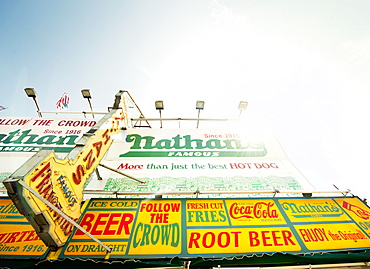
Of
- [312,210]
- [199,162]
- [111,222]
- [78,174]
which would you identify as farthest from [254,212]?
[78,174]

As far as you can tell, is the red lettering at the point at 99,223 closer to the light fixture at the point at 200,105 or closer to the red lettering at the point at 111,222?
the red lettering at the point at 111,222

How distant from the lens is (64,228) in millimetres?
3402

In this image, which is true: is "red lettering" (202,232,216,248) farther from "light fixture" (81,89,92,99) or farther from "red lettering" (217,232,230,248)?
"light fixture" (81,89,92,99)

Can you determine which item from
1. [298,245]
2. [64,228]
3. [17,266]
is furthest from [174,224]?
[17,266]

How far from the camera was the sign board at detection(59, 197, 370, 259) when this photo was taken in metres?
3.39

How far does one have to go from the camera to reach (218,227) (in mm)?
3742

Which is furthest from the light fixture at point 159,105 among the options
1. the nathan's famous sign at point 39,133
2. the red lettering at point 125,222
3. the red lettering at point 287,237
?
the red lettering at point 287,237

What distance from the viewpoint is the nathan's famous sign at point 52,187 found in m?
2.65

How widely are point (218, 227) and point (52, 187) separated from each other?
309 centimetres

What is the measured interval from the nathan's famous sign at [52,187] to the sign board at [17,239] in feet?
1.33

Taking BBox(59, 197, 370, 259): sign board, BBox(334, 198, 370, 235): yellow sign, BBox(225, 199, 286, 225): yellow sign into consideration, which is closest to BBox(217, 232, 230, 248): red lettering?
BBox(59, 197, 370, 259): sign board

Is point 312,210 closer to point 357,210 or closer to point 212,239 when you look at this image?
point 357,210

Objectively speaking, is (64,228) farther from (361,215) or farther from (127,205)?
(361,215)

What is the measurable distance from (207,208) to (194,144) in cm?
366
